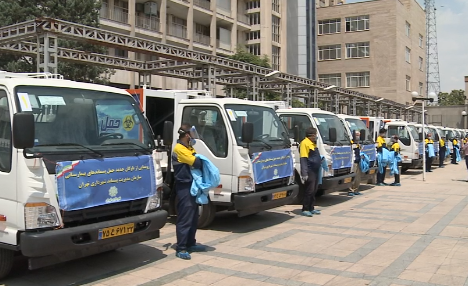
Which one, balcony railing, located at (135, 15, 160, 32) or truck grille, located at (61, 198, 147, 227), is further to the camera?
balcony railing, located at (135, 15, 160, 32)

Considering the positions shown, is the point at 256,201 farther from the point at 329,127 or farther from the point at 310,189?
the point at 329,127

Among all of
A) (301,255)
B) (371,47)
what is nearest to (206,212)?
(301,255)

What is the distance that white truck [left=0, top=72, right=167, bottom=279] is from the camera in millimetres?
5000

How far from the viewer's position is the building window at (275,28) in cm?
5281

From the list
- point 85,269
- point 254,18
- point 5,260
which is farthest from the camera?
point 254,18

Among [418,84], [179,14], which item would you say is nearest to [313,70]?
[418,84]

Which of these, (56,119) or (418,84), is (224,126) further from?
(418,84)

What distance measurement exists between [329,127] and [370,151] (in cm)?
273

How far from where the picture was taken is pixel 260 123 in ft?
29.2

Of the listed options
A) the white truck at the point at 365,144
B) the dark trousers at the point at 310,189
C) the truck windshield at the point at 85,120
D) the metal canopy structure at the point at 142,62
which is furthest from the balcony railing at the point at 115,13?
the truck windshield at the point at 85,120

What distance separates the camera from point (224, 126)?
8281mm

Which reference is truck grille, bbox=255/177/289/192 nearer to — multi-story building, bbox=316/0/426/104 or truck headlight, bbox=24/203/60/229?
truck headlight, bbox=24/203/60/229

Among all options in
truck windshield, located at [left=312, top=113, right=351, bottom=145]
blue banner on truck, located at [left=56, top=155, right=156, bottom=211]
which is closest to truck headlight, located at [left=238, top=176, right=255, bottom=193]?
blue banner on truck, located at [left=56, top=155, right=156, bottom=211]

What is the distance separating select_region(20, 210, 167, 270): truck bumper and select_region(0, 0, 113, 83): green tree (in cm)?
1388
